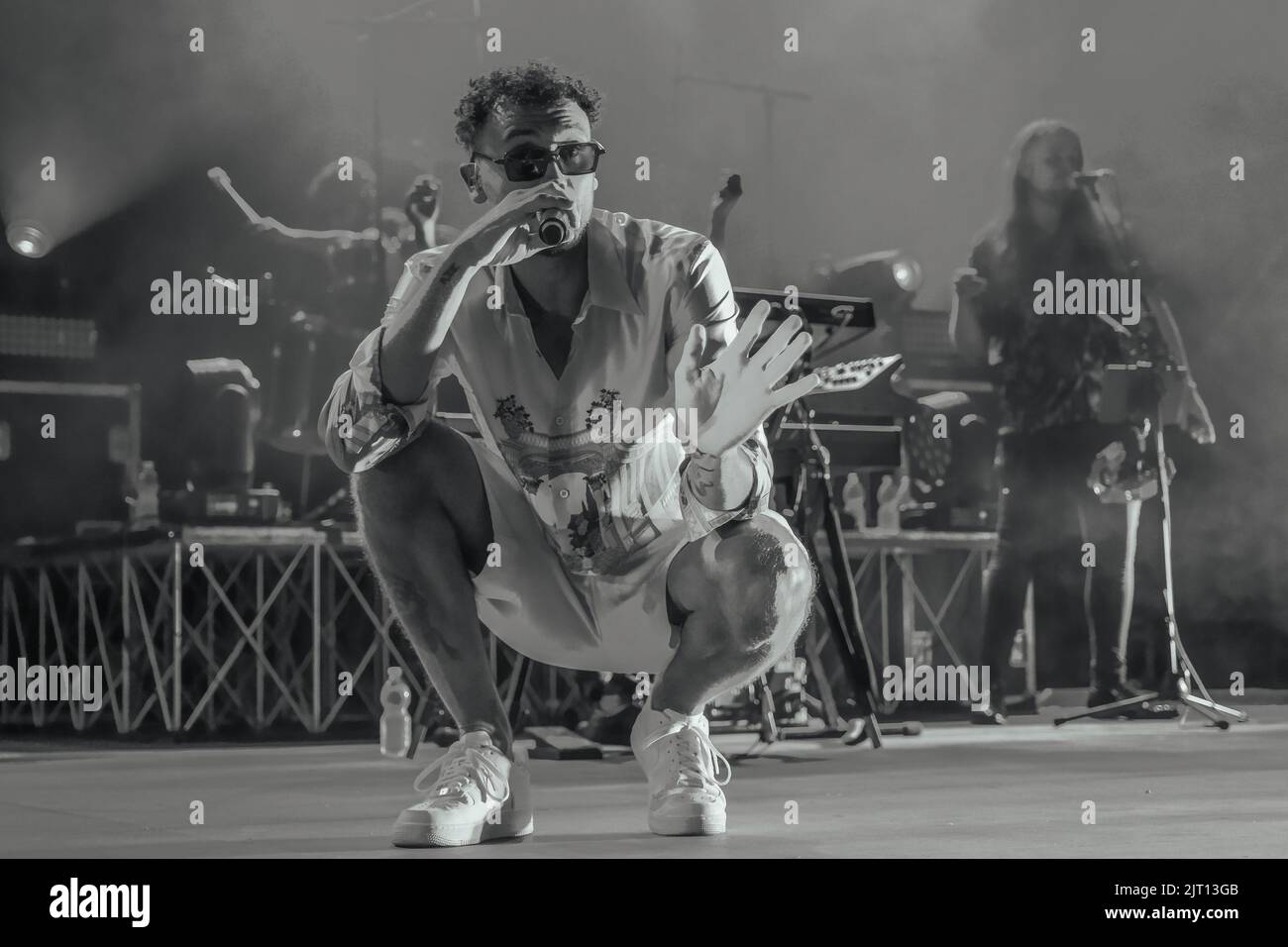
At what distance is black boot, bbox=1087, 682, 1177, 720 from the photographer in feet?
12.6

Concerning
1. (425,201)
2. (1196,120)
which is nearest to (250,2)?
(425,201)

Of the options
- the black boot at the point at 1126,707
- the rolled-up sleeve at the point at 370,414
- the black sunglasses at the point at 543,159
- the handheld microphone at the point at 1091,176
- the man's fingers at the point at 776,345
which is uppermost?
the handheld microphone at the point at 1091,176

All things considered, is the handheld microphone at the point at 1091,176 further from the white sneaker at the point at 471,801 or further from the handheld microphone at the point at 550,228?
the white sneaker at the point at 471,801

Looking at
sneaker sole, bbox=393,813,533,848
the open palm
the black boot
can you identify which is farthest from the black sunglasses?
the black boot

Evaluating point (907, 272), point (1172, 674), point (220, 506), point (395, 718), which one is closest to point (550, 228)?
point (395, 718)

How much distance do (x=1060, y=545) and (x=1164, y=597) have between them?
29 cm

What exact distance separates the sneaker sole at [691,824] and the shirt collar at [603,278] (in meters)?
0.60

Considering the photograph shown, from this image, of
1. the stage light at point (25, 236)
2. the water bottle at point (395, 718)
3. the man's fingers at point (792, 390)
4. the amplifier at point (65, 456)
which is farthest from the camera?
the amplifier at point (65, 456)

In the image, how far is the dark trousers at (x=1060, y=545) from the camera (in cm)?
391

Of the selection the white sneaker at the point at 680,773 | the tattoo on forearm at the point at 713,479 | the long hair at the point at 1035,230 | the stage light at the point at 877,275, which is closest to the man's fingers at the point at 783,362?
the tattoo on forearm at the point at 713,479

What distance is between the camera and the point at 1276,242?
388cm

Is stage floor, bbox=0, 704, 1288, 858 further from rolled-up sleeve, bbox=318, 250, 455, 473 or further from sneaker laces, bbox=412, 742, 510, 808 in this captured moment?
rolled-up sleeve, bbox=318, 250, 455, 473

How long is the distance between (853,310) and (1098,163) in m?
0.94

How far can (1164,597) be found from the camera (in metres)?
3.88
